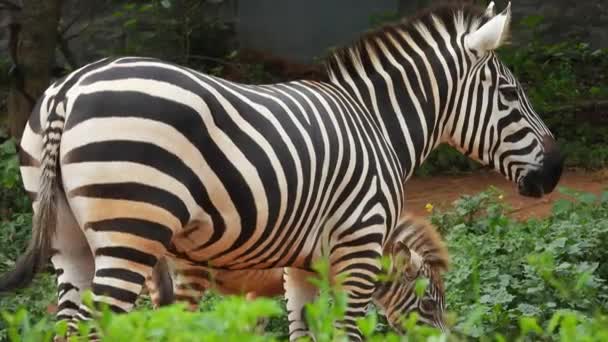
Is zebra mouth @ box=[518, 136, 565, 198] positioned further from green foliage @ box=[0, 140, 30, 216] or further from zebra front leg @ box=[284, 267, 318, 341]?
green foliage @ box=[0, 140, 30, 216]

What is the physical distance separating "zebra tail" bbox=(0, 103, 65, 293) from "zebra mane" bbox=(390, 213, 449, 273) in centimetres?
241

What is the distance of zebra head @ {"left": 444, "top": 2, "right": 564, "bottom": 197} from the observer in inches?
252

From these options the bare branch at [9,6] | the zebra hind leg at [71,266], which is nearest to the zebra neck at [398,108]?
the zebra hind leg at [71,266]

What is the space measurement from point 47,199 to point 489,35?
2.66m

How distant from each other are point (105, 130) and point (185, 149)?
33 cm

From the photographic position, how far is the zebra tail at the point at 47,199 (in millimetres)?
4824

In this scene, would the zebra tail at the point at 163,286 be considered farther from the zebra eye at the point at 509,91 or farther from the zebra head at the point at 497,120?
the zebra eye at the point at 509,91

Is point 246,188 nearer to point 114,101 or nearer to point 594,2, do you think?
point 114,101

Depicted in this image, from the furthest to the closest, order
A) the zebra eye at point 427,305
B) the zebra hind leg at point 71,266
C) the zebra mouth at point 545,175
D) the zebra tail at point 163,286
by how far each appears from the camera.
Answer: the zebra mouth at point 545,175 < the zebra eye at point 427,305 < the zebra tail at point 163,286 < the zebra hind leg at point 71,266

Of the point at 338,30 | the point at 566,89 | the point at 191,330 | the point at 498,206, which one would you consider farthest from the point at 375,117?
the point at 338,30

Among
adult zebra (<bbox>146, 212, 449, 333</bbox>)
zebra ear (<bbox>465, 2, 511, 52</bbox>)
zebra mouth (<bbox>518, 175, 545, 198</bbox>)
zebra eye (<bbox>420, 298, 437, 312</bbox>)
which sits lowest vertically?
zebra eye (<bbox>420, 298, 437, 312</bbox>)

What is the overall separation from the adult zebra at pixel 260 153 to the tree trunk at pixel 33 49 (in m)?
4.26

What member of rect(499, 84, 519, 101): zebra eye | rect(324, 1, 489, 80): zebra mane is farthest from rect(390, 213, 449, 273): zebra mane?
rect(324, 1, 489, 80): zebra mane

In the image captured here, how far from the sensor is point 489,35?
6.32 metres
